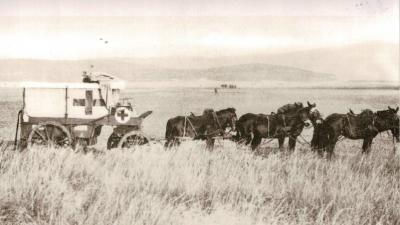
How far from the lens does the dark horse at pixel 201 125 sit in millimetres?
12305

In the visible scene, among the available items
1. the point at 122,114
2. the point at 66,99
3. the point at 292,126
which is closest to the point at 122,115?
the point at 122,114

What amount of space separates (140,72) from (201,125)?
5136cm

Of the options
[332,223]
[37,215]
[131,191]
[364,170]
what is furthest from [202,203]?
[364,170]

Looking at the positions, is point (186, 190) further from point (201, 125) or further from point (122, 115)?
point (201, 125)


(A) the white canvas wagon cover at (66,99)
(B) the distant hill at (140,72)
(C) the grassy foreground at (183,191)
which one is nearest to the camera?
(C) the grassy foreground at (183,191)

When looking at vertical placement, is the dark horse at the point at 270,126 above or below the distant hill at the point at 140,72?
below

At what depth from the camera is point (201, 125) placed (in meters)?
12.4

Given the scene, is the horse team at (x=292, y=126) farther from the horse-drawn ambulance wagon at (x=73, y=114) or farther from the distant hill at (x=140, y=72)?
the distant hill at (x=140, y=72)

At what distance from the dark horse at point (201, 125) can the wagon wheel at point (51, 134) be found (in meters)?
2.48

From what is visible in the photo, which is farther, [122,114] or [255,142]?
[255,142]

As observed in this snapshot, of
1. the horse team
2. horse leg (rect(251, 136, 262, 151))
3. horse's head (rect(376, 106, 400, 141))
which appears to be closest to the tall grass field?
the horse team

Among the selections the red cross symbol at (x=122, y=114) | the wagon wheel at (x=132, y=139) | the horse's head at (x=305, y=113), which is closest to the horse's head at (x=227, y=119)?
the horse's head at (x=305, y=113)

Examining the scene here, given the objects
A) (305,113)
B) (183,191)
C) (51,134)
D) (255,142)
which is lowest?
(183,191)

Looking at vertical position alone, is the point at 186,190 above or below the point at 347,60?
below
